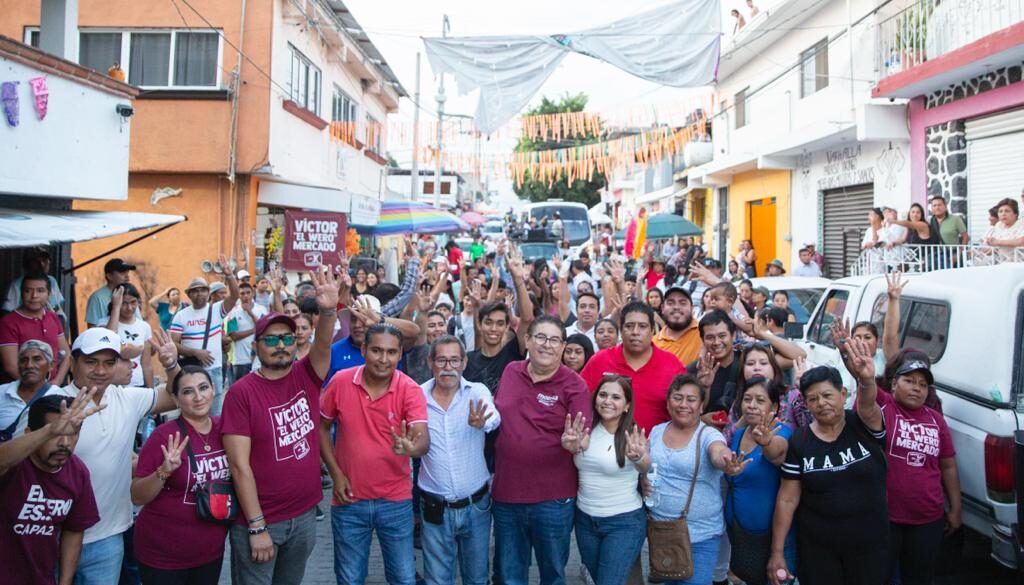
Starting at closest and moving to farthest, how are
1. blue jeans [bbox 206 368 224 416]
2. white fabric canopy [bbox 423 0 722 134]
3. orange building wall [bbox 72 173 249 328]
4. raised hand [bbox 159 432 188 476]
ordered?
raised hand [bbox 159 432 188 476]
blue jeans [bbox 206 368 224 416]
white fabric canopy [bbox 423 0 722 134]
orange building wall [bbox 72 173 249 328]

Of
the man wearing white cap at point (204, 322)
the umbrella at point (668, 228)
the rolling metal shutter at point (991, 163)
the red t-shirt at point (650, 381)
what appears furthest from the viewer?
the umbrella at point (668, 228)

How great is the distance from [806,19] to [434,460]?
14543 millimetres

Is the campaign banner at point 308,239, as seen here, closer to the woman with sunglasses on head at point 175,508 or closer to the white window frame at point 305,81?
the white window frame at point 305,81

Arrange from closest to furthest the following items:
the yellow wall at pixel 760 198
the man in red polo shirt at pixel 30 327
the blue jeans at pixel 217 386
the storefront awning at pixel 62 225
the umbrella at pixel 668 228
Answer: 1. the storefront awning at pixel 62 225
2. the man in red polo shirt at pixel 30 327
3. the blue jeans at pixel 217 386
4. the yellow wall at pixel 760 198
5. the umbrella at pixel 668 228

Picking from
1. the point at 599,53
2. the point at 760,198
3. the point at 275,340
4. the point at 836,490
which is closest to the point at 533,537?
the point at 836,490

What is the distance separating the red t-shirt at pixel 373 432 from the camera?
4172 millimetres

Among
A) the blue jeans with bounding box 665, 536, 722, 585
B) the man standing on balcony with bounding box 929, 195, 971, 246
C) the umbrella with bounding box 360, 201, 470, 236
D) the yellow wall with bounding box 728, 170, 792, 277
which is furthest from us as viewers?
the yellow wall with bounding box 728, 170, 792, 277

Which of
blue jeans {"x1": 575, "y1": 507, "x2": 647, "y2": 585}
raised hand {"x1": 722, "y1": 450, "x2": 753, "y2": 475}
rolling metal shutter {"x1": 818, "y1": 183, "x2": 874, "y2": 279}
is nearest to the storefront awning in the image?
blue jeans {"x1": 575, "y1": 507, "x2": 647, "y2": 585}

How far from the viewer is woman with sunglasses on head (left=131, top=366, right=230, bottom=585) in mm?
3721

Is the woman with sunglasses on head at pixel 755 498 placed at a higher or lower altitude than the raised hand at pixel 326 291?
lower

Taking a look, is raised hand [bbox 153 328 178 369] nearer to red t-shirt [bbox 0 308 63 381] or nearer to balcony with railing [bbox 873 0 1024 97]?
red t-shirt [bbox 0 308 63 381]

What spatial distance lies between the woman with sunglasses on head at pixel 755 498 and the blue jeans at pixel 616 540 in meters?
0.51

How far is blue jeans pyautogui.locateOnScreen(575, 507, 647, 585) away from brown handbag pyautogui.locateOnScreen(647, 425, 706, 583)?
0.27ft

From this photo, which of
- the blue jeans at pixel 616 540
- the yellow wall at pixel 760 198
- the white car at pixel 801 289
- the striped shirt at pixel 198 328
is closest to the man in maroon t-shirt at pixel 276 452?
the blue jeans at pixel 616 540
